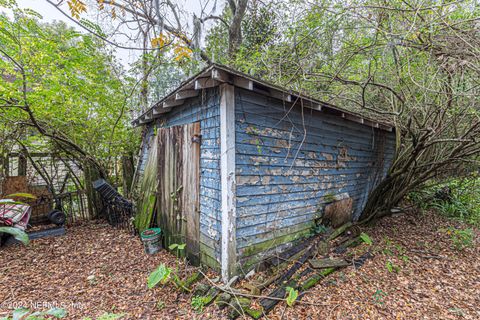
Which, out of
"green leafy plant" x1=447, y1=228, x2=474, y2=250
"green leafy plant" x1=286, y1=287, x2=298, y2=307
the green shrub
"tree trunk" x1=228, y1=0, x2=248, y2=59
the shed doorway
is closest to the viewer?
"green leafy plant" x1=286, y1=287, x2=298, y2=307

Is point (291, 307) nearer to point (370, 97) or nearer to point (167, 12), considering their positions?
point (370, 97)

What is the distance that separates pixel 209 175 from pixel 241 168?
1.67ft

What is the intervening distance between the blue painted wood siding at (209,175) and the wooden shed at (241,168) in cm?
1

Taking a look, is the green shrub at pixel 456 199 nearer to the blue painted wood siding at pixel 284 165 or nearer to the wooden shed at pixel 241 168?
the blue painted wood siding at pixel 284 165

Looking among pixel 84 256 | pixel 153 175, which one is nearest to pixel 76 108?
pixel 153 175

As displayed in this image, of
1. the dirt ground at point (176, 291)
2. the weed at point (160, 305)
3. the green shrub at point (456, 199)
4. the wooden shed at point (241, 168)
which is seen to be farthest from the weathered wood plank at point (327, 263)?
the green shrub at point (456, 199)

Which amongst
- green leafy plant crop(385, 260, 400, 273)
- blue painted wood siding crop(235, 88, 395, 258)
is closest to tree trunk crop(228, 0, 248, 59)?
blue painted wood siding crop(235, 88, 395, 258)

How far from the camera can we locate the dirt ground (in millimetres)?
2475

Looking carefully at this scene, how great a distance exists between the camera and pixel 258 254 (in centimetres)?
305

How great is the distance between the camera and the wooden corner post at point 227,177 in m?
2.65

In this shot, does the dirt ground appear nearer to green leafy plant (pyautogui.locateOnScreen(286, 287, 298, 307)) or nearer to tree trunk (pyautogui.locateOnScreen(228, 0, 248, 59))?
green leafy plant (pyautogui.locateOnScreen(286, 287, 298, 307))

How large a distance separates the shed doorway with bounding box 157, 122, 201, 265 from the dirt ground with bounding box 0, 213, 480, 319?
0.52m

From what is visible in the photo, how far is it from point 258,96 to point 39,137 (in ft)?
17.6

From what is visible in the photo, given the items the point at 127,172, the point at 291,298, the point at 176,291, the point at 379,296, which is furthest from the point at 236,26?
the point at 379,296
